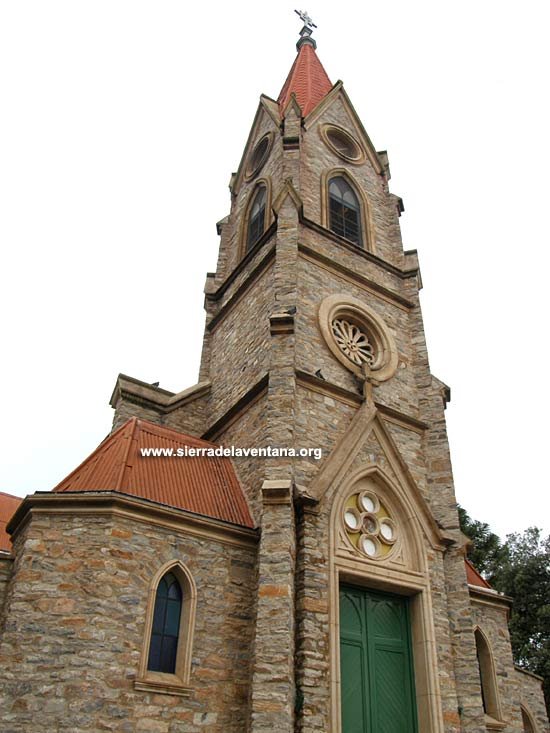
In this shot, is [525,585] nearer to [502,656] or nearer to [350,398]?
[502,656]

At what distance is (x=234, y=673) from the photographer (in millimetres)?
9727

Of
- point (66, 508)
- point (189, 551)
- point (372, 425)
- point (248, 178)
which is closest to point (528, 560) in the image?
point (372, 425)

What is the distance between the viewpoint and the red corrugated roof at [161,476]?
10.7 metres

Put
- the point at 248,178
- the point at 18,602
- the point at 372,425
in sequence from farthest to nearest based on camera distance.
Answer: the point at 248,178 → the point at 372,425 → the point at 18,602

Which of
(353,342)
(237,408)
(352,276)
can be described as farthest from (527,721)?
(352,276)

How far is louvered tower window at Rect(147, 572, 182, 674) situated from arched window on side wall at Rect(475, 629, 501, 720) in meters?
7.32

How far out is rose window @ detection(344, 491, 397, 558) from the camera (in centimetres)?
1176

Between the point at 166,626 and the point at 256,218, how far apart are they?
498 inches

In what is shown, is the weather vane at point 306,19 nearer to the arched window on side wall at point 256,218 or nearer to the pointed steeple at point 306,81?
the pointed steeple at point 306,81

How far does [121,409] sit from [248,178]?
10.1 m

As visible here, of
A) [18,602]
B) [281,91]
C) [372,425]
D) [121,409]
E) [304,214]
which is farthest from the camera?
[281,91]

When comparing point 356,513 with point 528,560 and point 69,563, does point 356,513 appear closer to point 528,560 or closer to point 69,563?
point 69,563

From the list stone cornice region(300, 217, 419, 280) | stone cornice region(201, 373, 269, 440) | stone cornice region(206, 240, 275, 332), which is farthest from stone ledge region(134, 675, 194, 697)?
stone cornice region(300, 217, 419, 280)

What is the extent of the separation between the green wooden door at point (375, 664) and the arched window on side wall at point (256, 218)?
10.6 metres
